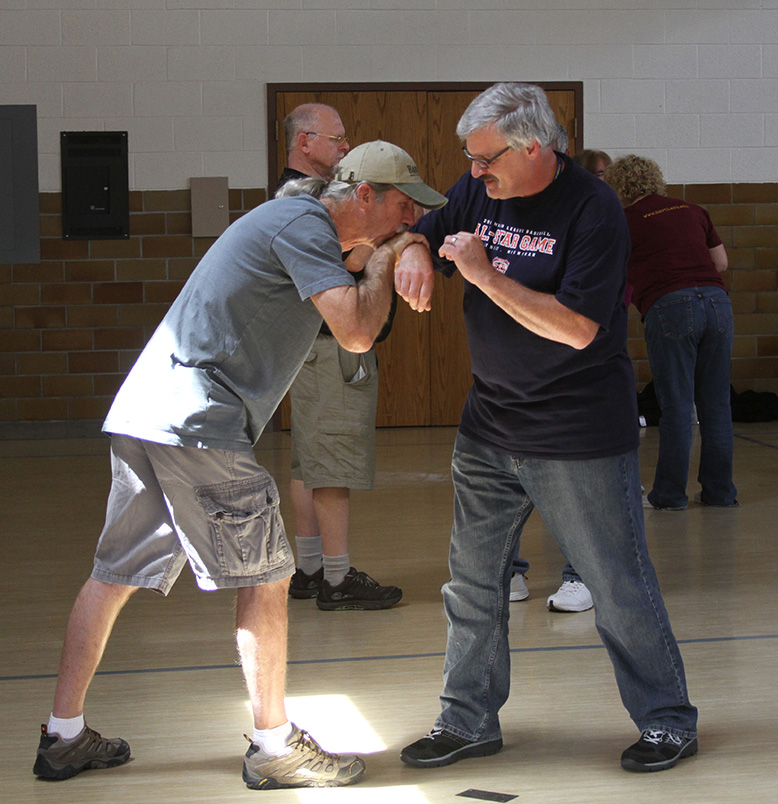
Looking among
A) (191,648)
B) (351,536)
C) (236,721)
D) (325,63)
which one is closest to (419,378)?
(325,63)

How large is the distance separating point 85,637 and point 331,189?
108cm

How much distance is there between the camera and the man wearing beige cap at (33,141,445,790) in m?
2.06

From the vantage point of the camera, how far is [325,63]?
752 cm

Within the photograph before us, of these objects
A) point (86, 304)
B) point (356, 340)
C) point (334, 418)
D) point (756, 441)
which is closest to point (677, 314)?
point (334, 418)

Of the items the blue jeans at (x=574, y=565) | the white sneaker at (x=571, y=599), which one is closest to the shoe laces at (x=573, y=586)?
the white sneaker at (x=571, y=599)

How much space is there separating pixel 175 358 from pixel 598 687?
56.5 inches

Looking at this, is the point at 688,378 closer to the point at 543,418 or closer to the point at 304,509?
the point at 304,509

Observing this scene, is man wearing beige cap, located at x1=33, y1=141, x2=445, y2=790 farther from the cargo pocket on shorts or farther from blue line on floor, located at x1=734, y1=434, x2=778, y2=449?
blue line on floor, located at x1=734, y1=434, x2=778, y2=449

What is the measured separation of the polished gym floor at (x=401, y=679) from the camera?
2.18 meters

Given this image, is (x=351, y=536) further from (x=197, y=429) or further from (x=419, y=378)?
(x=419, y=378)

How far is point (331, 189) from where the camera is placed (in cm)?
223

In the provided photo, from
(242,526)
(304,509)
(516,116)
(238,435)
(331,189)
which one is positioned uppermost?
(516,116)

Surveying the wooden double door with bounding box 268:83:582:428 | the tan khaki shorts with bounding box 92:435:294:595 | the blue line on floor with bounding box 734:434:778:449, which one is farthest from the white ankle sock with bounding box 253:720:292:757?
the wooden double door with bounding box 268:83:582:428

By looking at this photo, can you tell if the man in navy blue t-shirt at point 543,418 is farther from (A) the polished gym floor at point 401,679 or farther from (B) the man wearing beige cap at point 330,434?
(B) the man wearing beige cap at point 330,434
